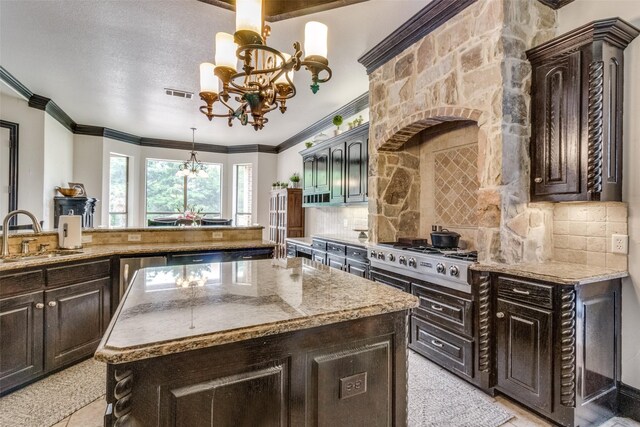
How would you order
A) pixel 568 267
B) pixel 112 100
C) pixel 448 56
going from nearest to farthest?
1. pixel 568 267
2. pixel 448 56
3. pixel 112 100

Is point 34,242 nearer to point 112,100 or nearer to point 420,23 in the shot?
point 112,100

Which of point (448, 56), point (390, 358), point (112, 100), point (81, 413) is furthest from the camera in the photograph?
point (112, 100)

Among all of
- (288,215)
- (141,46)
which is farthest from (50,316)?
(288,215)

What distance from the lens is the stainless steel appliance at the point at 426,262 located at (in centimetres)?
255

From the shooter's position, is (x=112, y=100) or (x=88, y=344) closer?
(x=88, y=344)

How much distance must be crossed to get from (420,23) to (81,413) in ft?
12.7

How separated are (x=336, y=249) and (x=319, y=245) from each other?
0.51 m

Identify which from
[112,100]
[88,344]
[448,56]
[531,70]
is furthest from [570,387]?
[112,100]

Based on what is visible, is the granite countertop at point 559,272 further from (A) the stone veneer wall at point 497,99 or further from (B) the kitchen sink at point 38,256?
(B) the kitchen sink at point 38,256

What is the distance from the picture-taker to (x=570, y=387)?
1.97 metres

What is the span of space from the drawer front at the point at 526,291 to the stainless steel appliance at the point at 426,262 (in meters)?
0.25

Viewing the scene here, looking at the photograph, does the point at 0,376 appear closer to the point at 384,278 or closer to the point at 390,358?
the point at 390,358

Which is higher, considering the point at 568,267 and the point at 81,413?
the point at 568,267

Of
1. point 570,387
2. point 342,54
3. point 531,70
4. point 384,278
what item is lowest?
point 570,387
